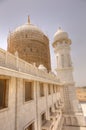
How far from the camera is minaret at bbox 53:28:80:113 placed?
21875mm

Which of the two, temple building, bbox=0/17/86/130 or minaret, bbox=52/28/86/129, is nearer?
temple building, bbox=0/17/86/130

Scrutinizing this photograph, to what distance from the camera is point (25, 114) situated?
6168 millimetres

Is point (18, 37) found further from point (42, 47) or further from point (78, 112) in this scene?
point (78, 112)

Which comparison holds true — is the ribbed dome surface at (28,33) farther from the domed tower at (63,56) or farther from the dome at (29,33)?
the domed tower at (63,56)

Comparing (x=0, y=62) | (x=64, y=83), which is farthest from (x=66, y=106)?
(x=0, y=62)

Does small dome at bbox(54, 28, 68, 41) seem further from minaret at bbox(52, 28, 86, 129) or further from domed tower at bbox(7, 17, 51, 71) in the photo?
domed tower at bbox(7, 17, 51, 71)

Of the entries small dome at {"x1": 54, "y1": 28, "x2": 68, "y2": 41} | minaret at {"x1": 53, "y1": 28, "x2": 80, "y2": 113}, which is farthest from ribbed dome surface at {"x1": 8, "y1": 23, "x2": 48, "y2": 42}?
minaret at {"x1": 53, "y1": 28, "x2": 80, "y2": 113}

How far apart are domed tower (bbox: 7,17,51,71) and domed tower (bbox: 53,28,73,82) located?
10.8 ft

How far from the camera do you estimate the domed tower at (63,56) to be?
23688mm

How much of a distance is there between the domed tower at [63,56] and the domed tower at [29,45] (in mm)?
3279

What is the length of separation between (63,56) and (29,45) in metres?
8.64

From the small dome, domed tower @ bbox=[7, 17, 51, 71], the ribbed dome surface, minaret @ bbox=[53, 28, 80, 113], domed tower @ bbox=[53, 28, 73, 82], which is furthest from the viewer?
the small dome

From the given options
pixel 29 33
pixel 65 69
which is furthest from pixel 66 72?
pixel 29 33

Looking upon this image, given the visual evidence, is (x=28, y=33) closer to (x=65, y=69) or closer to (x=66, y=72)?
(x=65, y=69)
